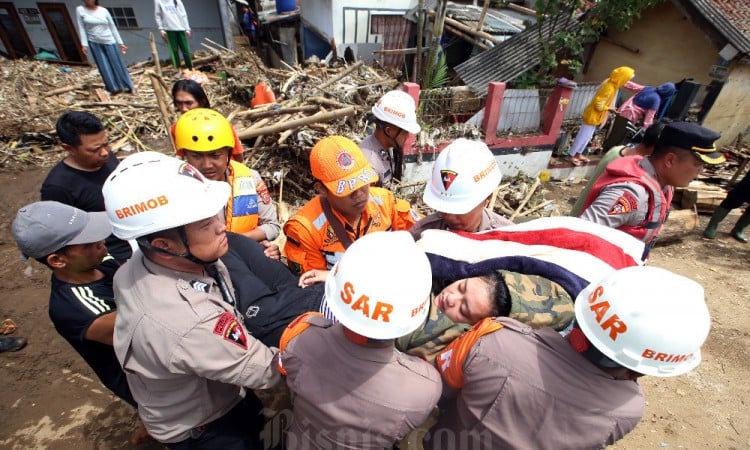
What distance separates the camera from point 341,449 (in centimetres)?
159

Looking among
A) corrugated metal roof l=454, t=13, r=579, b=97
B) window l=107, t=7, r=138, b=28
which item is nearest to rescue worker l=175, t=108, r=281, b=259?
corrugated metal roof l=454, t=13, r=579, b=97

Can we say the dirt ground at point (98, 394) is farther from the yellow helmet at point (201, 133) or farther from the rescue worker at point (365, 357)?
the yellow helmet at point (201, 133)

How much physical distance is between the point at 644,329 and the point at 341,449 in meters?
1.40

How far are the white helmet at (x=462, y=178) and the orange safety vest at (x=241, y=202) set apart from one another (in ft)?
5.73

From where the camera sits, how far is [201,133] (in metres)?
2.76

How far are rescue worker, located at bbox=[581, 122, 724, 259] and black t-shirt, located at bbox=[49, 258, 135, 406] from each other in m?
3.53

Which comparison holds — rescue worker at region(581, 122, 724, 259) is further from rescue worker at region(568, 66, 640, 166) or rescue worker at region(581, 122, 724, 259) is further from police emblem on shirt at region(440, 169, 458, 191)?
rescue worker at region(568, 66, 640, 166)

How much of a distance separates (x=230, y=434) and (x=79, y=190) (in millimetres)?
2525

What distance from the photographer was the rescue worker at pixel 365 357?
129 cm

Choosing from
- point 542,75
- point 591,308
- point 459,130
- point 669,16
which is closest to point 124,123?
point 459,130

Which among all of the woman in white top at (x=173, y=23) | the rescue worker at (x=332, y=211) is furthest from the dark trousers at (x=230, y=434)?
the woman in white top at (x=173, y=23)

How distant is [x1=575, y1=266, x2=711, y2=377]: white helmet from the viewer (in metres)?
1.21

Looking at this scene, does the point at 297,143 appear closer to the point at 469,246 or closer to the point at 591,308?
the point at 469,246

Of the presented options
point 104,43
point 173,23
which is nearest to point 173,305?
point 104,43
